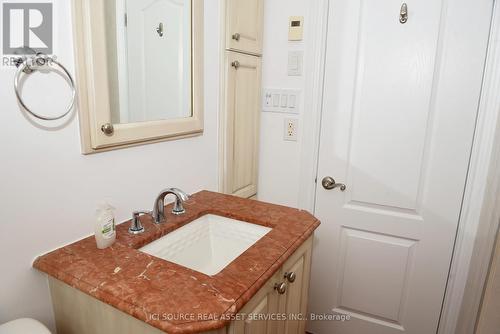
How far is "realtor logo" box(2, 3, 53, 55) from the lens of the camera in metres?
0.77

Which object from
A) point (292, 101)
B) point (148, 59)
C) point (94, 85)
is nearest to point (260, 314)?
point (94, 85)

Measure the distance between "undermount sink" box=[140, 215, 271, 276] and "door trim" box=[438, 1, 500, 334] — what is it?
90 cm

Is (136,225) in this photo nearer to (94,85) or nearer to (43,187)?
(43,187)

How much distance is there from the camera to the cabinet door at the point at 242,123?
1574 mm

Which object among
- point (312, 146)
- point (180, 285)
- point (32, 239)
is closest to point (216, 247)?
point (180, 285)

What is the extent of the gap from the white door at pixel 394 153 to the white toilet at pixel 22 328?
137 centimetres

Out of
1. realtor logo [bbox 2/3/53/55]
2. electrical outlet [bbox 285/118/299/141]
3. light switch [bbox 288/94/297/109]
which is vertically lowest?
electrical outlet [bbox 285/118/299/141]

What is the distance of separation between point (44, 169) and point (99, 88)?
0.27 meters

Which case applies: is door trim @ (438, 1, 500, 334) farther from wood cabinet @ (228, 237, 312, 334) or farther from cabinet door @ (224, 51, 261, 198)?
cabinet door @ (224, 51, 261, 198)

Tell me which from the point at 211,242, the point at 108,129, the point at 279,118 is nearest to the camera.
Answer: the point at 108,129

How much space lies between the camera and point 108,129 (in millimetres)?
995

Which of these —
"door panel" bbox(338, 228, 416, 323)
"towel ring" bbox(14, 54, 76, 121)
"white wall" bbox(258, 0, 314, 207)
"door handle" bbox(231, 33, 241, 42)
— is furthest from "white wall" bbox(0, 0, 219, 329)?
"door panel" bbox(338, 228, 416, 323)

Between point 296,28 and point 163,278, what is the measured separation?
54.8 inches

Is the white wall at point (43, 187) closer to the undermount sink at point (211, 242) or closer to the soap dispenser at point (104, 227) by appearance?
the soap dispenser at point (104, 227)
